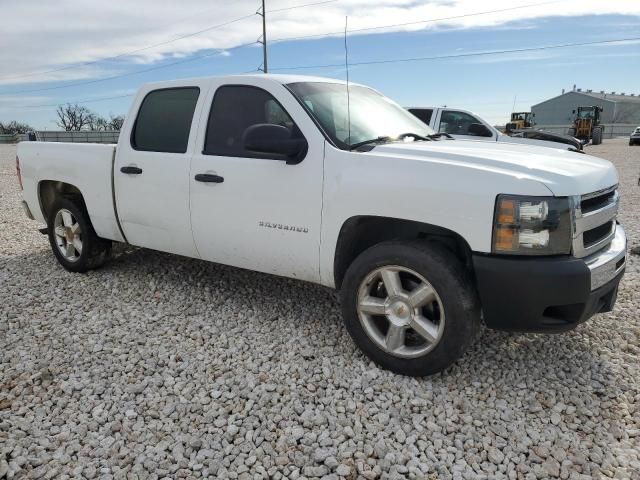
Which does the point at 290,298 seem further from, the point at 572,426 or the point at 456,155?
the point at 572,426

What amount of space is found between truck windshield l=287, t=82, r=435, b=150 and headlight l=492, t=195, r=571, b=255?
1135 millimetres

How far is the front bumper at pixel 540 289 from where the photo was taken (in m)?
2.64

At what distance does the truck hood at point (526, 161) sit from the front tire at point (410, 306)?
1.81 feet

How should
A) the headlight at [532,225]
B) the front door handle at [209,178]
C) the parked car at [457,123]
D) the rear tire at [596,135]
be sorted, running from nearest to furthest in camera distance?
1. the headlight at [532,225]
2. the front door handle at [209,178]
3. the parked car at [457,123]
4. the rear tire at [596,135]

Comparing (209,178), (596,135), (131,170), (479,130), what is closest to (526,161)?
(209,178)

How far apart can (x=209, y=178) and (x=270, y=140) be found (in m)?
0.79

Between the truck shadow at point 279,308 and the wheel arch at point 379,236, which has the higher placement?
the wheel arch at point 379,236

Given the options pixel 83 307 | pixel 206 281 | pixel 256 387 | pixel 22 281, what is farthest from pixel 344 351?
pixel 22 281

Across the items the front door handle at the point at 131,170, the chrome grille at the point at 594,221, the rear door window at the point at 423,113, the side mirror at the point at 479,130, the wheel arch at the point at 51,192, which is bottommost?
the wheel arch at the point at 51,192

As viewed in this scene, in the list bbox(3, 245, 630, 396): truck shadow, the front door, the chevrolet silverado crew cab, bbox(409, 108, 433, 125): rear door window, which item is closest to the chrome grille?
the chevrolet silverado crew cab

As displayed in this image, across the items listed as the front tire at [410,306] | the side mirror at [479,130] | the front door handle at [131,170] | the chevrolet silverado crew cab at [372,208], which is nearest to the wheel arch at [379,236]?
the chevrolet silverado crew cab at [372,208]

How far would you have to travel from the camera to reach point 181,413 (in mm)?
2846

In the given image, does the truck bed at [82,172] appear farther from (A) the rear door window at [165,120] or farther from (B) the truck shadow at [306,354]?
(B) the truck shadow at [306,354]

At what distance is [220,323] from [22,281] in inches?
96.1
